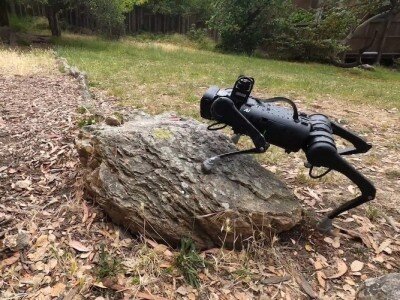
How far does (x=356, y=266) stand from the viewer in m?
2.77

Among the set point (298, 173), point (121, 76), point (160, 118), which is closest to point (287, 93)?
point (121, 76)

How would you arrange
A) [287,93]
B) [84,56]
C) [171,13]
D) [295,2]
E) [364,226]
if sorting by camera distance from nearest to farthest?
[364,226], [287,93], [84,56], [295,2], [171,13]

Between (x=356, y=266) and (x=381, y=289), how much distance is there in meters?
0.50

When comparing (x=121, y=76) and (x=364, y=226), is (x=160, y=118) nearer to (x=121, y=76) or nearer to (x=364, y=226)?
(x=364, y=226)

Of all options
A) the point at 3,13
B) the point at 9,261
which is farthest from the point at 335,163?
the point at 3,13

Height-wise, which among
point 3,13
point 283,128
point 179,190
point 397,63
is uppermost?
point 3,13

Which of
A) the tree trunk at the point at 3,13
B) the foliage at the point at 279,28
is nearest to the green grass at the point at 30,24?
the tree trunk at the point at 3,13

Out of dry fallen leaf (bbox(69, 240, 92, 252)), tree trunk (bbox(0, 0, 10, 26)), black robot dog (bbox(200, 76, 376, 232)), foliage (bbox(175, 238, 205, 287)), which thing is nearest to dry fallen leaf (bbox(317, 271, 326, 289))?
black robot dog (bbox(200, 76, 376, 232))

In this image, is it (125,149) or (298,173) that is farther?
(298,173)

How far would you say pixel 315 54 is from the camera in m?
19.0

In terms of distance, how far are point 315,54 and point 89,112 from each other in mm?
16592

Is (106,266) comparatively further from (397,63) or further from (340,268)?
(397,63)

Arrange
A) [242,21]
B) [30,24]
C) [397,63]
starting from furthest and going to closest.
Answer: [30,24] → [397,63] → [242,21]

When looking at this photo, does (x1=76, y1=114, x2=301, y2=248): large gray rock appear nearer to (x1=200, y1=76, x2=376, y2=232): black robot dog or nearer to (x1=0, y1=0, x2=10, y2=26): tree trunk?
(x1=200, y1=76, x2=376, y2=232): black robot dog
